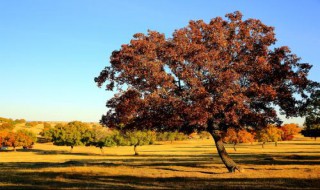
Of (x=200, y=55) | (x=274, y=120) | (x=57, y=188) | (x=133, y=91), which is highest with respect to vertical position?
(x=200, y=55)

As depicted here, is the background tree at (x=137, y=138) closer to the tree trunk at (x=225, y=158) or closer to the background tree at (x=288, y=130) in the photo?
the tree trunk at (x=225, y=158)

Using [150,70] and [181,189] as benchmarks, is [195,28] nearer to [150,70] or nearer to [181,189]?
[150,70]

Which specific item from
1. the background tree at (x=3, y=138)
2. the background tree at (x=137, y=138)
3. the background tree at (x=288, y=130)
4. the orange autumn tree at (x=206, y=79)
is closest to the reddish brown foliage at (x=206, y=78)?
the orange autumn tree at (x=206, y=79)

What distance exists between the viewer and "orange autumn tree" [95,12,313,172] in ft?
91.7

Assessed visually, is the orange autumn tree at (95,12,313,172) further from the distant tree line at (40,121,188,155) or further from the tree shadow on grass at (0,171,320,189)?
the distant tree line at (40,121,188,155)

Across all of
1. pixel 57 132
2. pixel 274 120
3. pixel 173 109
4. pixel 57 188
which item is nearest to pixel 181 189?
pixel 57 188

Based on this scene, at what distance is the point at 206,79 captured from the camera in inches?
1137

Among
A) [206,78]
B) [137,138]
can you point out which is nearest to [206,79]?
[206,78]

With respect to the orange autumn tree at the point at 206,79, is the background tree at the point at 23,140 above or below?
below

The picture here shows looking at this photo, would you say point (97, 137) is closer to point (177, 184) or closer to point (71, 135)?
point (71, 135)

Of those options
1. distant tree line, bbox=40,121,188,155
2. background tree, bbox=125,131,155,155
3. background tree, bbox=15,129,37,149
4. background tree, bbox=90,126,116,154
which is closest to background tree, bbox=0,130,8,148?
background tree, bbox=15,129,37,149

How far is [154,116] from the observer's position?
30562mm

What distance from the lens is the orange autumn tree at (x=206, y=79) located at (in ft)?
91.7

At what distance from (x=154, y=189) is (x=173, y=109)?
10.2 meters
